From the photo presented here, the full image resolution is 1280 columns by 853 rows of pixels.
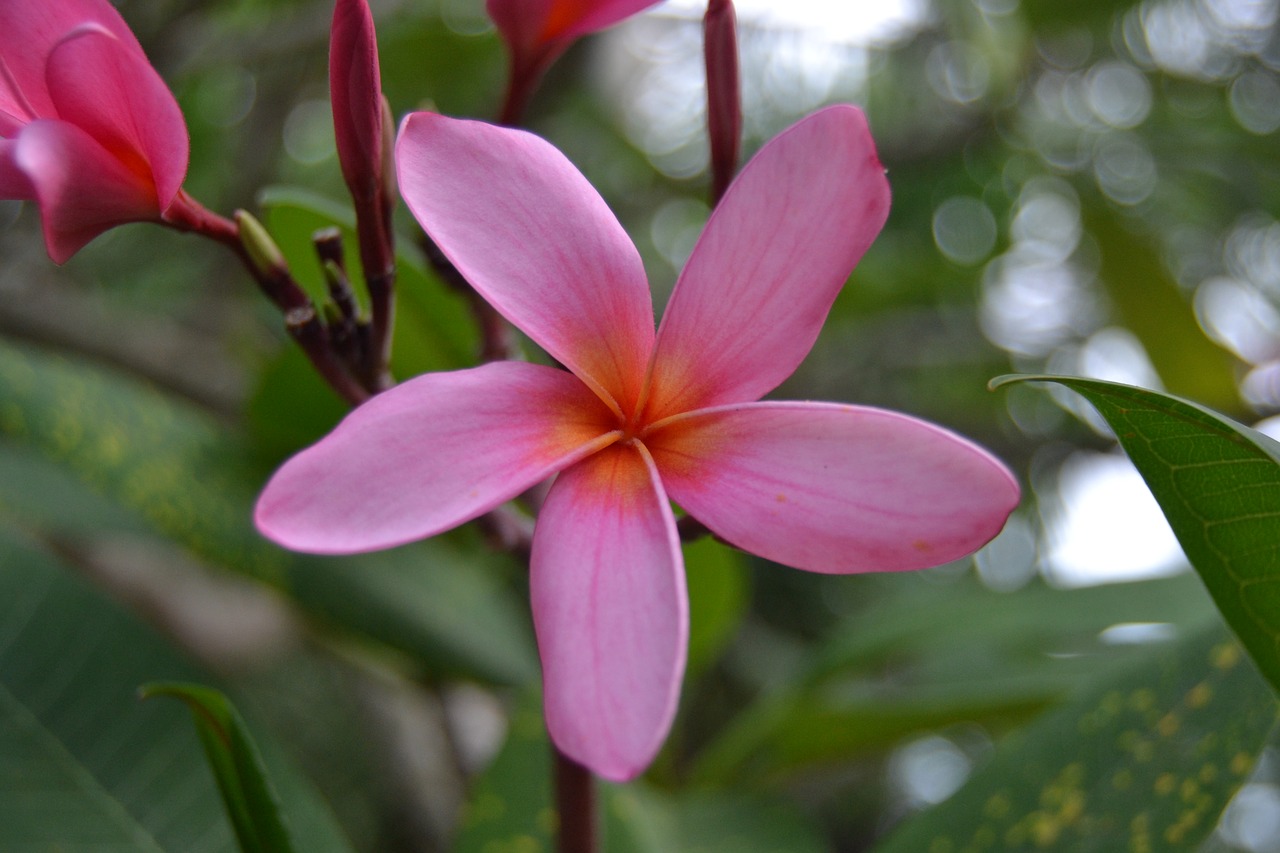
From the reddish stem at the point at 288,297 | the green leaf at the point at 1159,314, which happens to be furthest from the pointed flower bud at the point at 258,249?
the green leaf at the point at 1159,314

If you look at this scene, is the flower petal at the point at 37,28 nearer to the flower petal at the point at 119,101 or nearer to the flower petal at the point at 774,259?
the flower petal at the point at 119,101

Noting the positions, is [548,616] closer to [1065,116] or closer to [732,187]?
[732,187]

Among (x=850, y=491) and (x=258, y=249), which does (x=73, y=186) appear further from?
(x=850, y=491)

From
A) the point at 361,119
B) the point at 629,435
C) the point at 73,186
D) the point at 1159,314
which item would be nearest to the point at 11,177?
the point at 73,186

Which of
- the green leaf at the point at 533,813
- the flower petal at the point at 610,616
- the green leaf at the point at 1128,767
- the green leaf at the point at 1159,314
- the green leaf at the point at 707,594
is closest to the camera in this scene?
the flower petal at the point at 610,616

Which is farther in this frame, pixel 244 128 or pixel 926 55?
pixel 926 55

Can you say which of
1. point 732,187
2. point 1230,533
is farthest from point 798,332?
point 1230,533

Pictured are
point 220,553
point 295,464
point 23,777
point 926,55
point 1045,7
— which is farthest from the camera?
point 926,55
